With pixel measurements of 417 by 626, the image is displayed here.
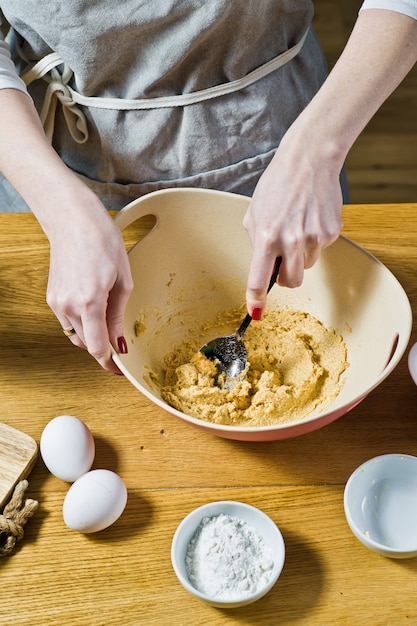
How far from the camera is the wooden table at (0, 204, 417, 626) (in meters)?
0.77

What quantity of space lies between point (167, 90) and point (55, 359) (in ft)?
1.51

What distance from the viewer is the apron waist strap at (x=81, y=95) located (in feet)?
3.53

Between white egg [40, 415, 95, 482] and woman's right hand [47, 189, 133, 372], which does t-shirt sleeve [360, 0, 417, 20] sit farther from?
white egg [40, 415, 95, 482]

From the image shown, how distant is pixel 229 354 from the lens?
3.24 feet

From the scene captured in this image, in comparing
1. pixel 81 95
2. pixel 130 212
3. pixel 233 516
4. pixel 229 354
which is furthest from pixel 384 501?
pixel 81 95

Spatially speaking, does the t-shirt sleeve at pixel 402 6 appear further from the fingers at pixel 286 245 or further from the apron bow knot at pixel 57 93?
the apron bow knot at pixel 57 93

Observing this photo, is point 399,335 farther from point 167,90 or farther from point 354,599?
point 167,90

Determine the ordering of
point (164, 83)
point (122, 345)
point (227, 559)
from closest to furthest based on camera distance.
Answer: point (227, 559)
point (122, 345)
point (164, 83)

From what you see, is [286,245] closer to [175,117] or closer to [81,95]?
[175,117]

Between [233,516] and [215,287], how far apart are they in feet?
1.26

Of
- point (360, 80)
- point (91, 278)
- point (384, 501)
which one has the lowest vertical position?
point (384, 501)

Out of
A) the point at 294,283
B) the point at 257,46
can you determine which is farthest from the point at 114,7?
the point at 294,283

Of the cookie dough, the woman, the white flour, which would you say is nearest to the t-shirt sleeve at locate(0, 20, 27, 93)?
the woman

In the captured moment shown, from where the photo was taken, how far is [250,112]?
111 centimetres
